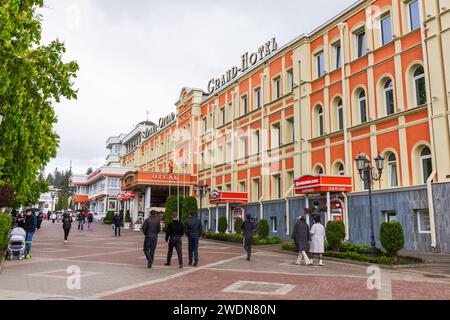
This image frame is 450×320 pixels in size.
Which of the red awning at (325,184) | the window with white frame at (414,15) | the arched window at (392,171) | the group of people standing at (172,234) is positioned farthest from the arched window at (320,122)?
the group of people standing at (172,234)

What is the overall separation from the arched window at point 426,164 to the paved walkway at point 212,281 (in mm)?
6257

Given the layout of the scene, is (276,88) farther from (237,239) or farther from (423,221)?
(423,221)

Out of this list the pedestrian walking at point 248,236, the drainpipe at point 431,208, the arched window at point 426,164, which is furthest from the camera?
the arched window at point 426,164

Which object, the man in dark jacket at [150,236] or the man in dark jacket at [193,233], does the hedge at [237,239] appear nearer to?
the man in dark jacket at [193,233]

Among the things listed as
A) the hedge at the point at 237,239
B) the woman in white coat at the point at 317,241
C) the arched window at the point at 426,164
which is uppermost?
the arched window at the point at 426,164

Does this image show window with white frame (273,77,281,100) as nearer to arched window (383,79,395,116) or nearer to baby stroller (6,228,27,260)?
arched window (383,79,395,116)

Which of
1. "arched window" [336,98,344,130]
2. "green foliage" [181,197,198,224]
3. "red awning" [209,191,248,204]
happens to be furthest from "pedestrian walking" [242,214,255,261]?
"green foliage" [181,197,198,224]

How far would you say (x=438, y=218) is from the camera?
55.0ft

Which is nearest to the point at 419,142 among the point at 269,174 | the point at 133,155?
the point at 269,174

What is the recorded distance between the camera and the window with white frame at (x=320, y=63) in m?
25.5

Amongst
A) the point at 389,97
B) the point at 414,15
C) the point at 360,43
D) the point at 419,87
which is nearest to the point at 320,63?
the point at 360,43

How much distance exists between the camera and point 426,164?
1848 cm

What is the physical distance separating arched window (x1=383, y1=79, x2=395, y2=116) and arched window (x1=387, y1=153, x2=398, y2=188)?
2261 millimetres
